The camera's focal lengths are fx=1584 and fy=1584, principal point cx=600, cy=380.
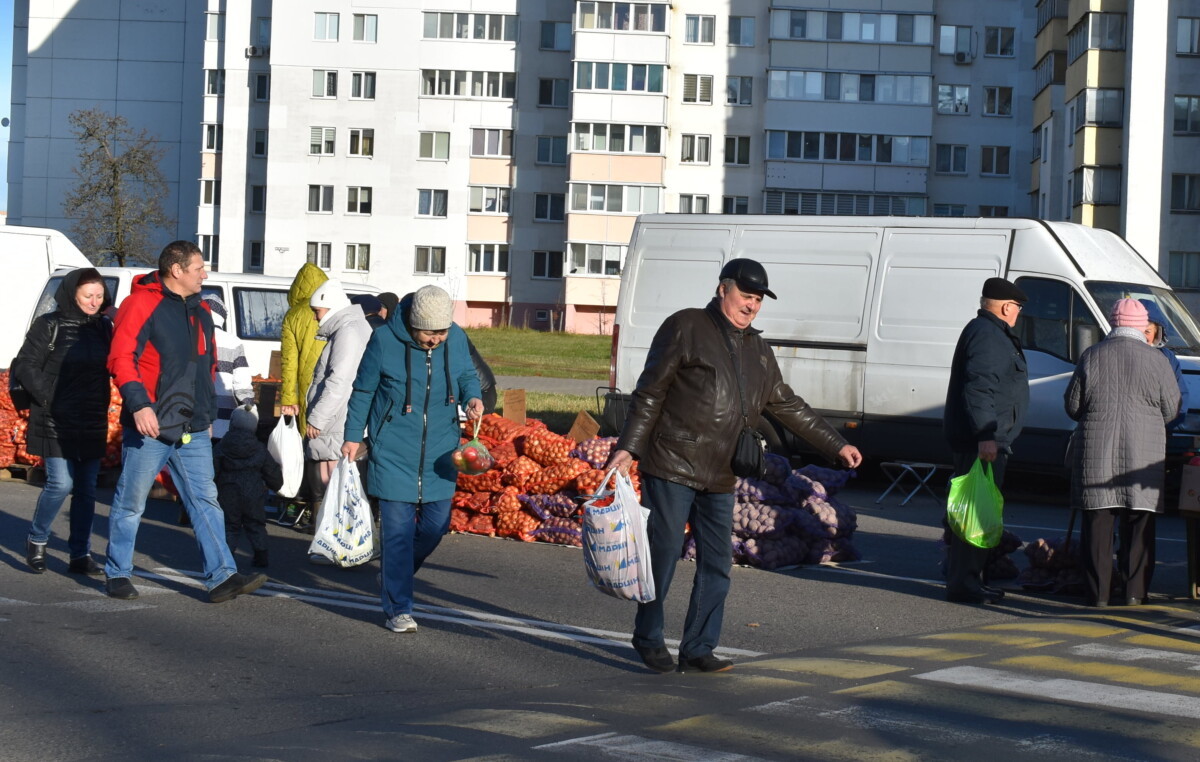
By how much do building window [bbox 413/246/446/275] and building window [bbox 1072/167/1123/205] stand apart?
3058cm

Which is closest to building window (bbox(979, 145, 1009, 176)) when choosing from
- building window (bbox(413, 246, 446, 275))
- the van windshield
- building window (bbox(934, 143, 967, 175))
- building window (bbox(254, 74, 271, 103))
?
building window (bbox(934, 143, 967, 175))

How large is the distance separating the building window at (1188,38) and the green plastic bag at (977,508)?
42.6 meters

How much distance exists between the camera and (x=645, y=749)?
5711mm

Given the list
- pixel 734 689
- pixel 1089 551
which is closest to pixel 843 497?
pixel 1089 551

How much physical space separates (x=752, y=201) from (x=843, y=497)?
176ft

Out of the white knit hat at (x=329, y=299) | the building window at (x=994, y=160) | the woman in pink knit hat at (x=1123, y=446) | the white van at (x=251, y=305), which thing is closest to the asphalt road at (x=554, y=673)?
the woman in pink knit hat at (x=1123, y=446)

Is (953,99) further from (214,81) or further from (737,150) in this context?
(214,81)

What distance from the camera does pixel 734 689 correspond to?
6.96m

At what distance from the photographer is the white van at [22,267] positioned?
20.2 meters

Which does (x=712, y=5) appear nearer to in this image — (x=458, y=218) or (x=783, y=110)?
(x=783, y=110)

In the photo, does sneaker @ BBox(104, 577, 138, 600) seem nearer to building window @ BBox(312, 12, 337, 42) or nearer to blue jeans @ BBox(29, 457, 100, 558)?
blue jeans @ BBox(29, 457, 100, 558)

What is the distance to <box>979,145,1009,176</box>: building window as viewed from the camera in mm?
69812

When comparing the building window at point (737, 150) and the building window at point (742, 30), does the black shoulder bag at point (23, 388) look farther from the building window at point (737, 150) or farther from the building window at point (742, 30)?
the building window at point (742, 30)

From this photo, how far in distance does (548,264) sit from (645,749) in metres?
65.9
